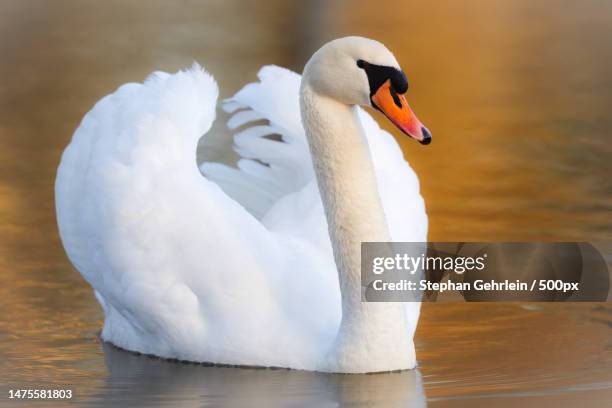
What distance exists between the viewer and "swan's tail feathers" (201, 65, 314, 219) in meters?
8.43

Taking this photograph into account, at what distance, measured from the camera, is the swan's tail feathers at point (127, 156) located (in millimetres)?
7484

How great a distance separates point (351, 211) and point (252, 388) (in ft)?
3.02

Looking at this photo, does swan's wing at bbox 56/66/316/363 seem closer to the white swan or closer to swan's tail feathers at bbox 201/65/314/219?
the white swan

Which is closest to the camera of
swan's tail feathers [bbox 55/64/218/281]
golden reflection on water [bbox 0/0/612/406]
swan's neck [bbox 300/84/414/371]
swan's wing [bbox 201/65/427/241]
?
swan's neck [bbox 300/84/414/371]

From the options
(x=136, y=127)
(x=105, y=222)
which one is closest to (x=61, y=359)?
(x=105, y=222)

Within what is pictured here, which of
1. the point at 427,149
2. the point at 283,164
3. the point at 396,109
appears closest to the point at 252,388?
the point at 396,109

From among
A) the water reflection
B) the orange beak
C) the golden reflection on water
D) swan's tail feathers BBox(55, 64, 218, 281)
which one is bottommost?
the golden reflection on water

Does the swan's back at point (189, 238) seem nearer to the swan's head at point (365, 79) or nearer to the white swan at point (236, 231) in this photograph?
the white swan at point (236, 231)

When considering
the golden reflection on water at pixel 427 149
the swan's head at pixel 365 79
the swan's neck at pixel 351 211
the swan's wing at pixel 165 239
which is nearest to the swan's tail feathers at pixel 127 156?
the swan's wing at pixel 165 239

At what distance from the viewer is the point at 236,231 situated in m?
7.52

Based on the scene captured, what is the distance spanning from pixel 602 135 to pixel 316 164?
6.50m

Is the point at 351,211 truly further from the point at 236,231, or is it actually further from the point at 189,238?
the point at 189,238

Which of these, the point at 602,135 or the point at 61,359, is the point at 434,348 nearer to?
the point at 61,359

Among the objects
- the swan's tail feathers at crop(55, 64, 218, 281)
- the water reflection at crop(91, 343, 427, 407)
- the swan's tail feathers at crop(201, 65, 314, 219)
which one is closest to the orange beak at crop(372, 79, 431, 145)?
the water reflection at crop(91, 343, 427, 407)
